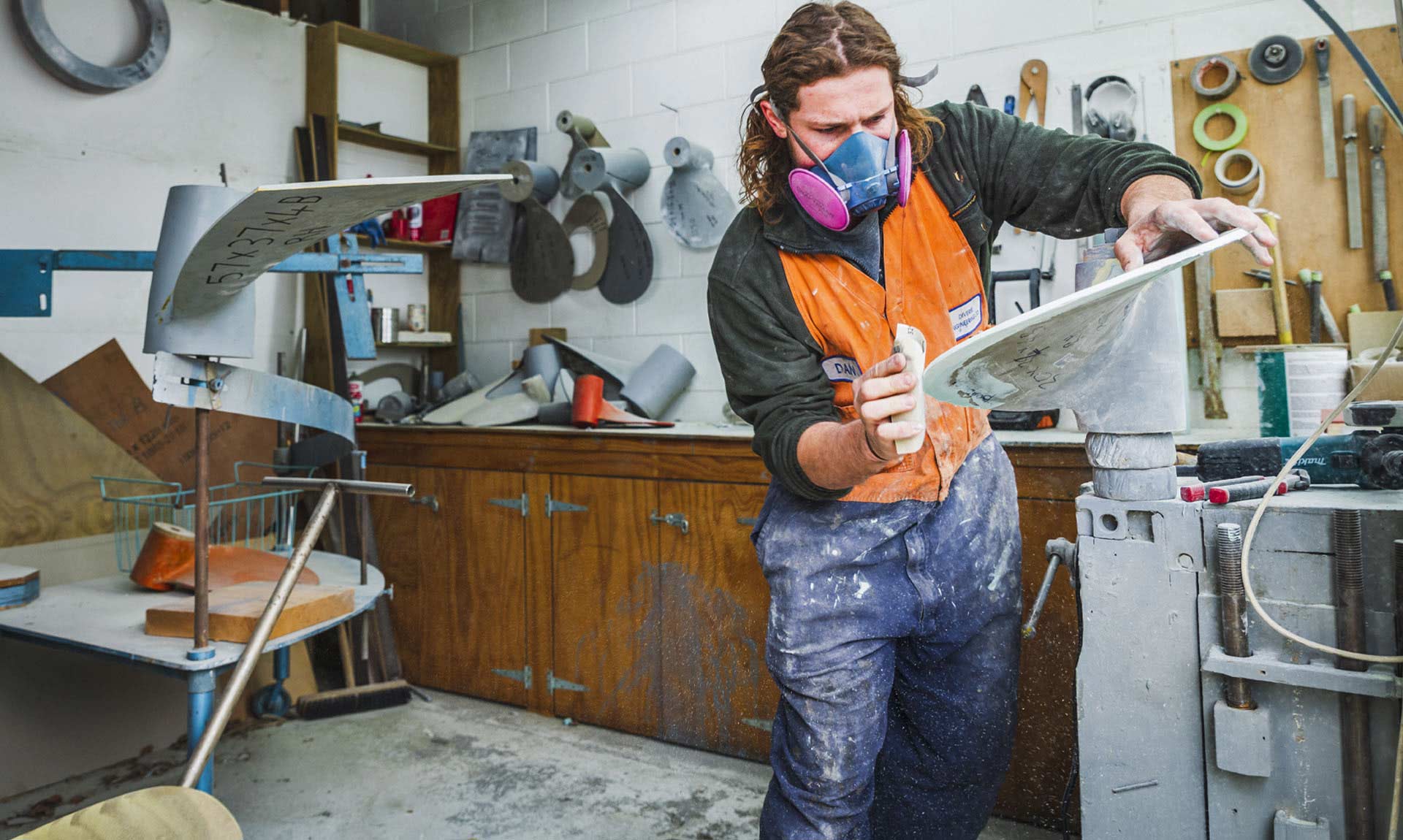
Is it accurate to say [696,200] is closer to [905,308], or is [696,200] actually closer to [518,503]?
[518,503]

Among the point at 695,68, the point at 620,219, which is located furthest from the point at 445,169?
the point at 695,68

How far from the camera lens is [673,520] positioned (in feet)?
8.45

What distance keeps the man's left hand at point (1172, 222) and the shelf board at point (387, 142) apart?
2961 millimetres

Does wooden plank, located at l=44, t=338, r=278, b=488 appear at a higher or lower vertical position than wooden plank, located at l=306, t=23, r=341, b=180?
lower

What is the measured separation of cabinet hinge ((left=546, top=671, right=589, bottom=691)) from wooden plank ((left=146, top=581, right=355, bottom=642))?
3.12 ft

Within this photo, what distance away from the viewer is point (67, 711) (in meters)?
2.57

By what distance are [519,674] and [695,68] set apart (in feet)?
6.77

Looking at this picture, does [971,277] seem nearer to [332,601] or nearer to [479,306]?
[332,601]

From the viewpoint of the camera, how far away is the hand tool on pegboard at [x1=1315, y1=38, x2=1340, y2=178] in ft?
7.34

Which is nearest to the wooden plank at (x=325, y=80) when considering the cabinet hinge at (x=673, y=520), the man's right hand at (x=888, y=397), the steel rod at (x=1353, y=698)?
the cabinet hinge at (x=673, y=520)

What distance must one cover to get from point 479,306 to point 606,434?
1323mm

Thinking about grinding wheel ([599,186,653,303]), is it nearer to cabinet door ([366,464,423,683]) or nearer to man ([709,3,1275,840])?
cabinet door ([366,464,423,683])

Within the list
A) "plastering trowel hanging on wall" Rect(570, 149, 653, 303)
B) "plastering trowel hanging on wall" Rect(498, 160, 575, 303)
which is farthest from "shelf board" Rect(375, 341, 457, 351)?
"plastering trowel hanging on wall" Rect(570, 149, 653, 303)

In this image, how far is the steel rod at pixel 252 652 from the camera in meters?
1.47
